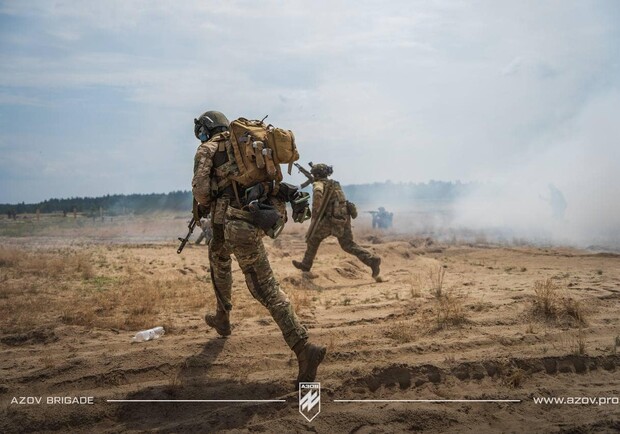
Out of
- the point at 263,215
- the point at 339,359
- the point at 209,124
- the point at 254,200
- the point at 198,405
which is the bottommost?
the point at 198,405

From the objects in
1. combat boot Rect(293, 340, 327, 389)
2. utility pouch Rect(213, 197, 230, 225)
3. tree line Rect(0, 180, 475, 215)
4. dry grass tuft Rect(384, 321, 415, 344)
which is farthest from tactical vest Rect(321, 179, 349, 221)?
tree line Rect(0, 180, 475, 215)

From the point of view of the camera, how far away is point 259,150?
458cm

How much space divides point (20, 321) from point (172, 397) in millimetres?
3043

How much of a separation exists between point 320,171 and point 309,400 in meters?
6.48

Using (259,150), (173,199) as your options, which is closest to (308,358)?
(259,150)

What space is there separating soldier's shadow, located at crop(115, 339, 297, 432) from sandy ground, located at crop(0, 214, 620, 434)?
0.04 feet

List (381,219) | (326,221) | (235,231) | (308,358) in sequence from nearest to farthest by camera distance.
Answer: (308,358), (235,231), (326,221), (381,219)

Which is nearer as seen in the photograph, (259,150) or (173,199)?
(259,150)

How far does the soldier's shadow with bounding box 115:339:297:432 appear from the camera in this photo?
12.9 feet

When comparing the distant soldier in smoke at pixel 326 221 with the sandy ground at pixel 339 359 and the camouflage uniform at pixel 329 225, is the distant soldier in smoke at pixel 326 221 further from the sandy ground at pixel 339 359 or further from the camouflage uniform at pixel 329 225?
the sandy ground at pixel 339 359

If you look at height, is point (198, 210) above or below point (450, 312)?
above

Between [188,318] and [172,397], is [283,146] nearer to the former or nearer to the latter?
[172,397]

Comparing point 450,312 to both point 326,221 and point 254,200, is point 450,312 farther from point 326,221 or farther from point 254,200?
point 326,221

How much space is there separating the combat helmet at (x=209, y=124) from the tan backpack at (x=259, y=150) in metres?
0.54
